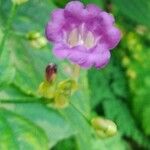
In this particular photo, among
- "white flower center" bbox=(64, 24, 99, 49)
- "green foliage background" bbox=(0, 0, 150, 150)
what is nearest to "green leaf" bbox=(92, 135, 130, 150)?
"green foliage background" bbox=(0, 0, 150, 150)

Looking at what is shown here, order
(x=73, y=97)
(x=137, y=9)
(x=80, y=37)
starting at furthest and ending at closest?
(x=137, y=9) → (x=73, y=97) → (x=80, y=37)

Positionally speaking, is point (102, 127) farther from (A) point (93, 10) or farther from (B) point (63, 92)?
(A) point (93, 10)

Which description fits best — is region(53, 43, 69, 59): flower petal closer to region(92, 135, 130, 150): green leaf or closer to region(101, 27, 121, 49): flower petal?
region(101, 27, 121, 49): flower petal

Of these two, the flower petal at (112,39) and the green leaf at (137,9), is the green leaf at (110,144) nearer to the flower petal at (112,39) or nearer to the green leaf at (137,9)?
the green leaf at (137,9)

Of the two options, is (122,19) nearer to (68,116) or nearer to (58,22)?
(68,116)

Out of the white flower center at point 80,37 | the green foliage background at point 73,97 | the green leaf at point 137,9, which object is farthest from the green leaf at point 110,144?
the white flower center at point 80,37

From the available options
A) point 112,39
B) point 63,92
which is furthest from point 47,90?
point 112,39

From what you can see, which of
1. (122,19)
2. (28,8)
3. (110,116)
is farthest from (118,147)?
(28,8)

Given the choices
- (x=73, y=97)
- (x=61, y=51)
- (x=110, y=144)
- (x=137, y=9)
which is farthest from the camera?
(x=110, y=144)
